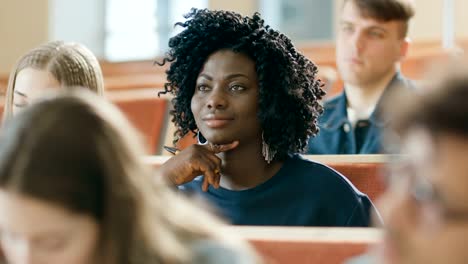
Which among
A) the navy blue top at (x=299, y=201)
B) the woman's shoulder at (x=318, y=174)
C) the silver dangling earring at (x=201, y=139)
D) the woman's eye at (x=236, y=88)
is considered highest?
the woman's eye at (x=236, y=88)

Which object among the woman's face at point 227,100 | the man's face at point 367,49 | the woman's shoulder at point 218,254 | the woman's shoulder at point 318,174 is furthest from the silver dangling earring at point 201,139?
the woman's shoulder at point 218,254

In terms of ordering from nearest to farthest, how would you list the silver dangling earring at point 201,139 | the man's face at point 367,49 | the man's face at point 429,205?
the man's face at point 429,205 < the silver dangling earring at point 201,139 < the man's face at point 367,49

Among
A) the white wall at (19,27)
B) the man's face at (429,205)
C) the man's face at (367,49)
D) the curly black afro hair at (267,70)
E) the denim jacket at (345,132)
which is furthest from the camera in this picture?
the white wall at (19,27)

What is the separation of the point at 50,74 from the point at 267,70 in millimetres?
510

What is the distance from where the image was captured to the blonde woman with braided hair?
249cm

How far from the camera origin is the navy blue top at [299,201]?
2375mm

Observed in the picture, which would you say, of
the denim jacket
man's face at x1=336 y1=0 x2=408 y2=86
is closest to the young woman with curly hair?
the denim jacket

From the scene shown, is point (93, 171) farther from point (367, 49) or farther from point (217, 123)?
point (367, 49)

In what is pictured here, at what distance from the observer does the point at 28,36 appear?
600 centimetres

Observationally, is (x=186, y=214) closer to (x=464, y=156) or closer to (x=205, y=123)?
(x=464, y=156)

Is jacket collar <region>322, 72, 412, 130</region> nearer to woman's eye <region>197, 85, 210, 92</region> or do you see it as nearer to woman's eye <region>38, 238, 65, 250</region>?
woman's eye <region>197, 85, 210, 92</region>

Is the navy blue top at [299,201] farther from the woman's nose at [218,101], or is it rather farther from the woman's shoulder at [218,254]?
the woman's shoulder at [218,254]

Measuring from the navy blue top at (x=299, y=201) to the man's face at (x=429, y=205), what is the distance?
1262 millimetres

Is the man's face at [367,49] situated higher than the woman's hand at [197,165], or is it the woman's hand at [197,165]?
the man's face at [367,49]
